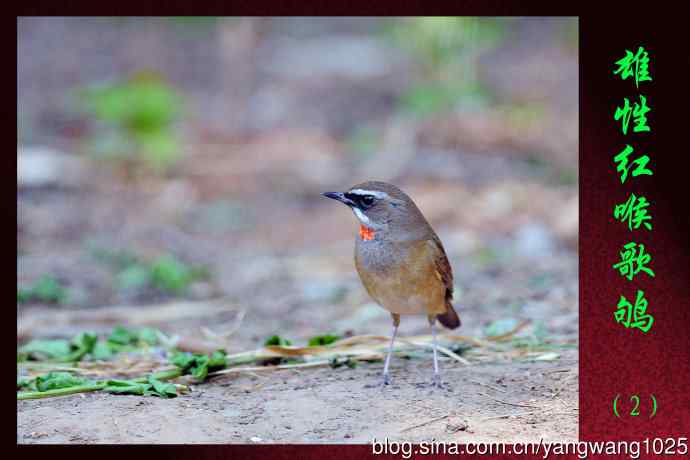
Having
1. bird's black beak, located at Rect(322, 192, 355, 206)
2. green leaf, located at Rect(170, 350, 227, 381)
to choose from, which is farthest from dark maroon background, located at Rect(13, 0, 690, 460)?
bird's black beak, located at Rect(322, 192, 355, 206)

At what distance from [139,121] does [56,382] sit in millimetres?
7367

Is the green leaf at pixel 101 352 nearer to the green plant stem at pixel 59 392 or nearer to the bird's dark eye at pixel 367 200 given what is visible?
the green plant stem at pixel 59 392

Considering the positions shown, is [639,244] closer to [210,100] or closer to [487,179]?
[487,179]

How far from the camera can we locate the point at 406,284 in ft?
19.4

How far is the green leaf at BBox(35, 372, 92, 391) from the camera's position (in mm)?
5727

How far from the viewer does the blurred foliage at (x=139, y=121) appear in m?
12.6

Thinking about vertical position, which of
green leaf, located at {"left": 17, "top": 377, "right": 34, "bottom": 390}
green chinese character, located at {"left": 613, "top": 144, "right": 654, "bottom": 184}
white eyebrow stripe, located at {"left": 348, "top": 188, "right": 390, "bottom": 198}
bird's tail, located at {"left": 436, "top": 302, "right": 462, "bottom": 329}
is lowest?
green leaf, located at {"left": 17, "top": 377, "right": 34, "bottom": 390}

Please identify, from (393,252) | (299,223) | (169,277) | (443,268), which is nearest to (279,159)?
(299,223)

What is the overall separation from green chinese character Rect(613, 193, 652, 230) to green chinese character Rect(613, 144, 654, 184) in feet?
0.37

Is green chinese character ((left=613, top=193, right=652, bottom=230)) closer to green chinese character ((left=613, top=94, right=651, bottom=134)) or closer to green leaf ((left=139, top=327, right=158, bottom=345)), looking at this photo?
green chinese character ((left=613, top=94, right=651, bottom=134))

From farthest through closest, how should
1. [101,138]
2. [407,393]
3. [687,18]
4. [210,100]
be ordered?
[210,100]
[101,138]
[407,393]
[687,18]

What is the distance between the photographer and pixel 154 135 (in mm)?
12773

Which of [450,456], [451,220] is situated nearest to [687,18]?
[450,456]

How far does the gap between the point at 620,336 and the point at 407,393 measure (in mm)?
1399
